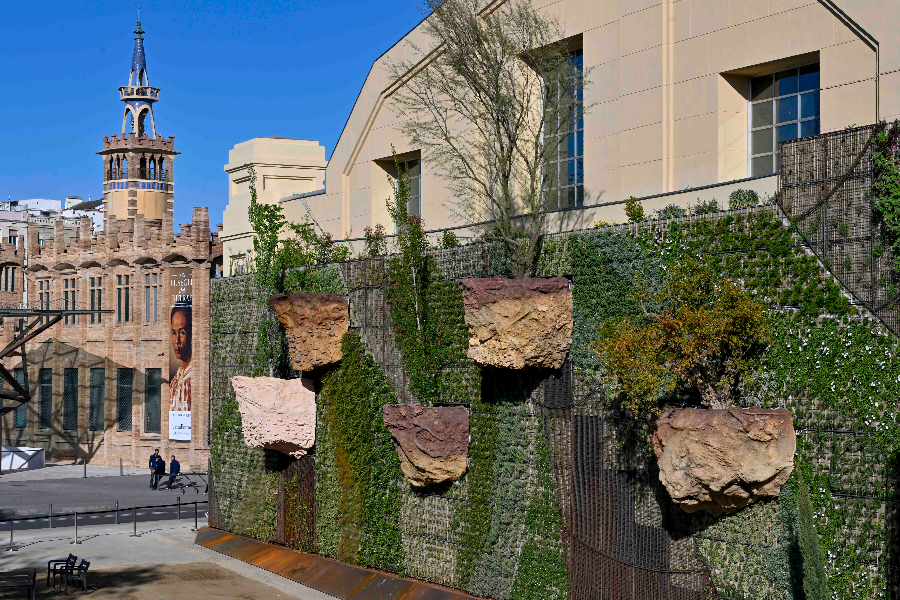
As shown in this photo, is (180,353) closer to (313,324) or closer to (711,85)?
(313,324)

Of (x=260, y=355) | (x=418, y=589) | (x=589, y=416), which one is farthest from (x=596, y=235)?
(x=260, y=355)

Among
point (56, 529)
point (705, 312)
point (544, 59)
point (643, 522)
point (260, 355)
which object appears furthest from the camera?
point (56, 529)

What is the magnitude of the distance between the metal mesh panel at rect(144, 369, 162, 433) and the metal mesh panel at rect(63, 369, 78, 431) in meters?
4.87

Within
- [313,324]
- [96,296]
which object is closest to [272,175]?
[313,324]

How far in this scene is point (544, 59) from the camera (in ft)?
68.2

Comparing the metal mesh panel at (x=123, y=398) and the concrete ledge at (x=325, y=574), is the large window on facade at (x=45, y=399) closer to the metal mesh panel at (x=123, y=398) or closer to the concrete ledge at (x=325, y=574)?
the metal mesh panel at (x=123, y=398)

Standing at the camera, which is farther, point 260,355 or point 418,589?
point 260,355

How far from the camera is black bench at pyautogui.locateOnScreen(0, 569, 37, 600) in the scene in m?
19.0

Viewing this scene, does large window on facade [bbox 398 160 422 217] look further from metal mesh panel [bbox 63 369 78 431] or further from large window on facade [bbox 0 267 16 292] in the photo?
large window on facade [bbox 0 267 16 292]

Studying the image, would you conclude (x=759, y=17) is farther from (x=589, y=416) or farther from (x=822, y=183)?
(x=589, y=416)

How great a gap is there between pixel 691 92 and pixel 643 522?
8.03m

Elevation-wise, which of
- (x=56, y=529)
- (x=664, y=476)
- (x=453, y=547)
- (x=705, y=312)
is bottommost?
(x=56, y=529)

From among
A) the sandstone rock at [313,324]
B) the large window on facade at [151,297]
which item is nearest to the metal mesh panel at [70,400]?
the large window on facade at [151,297]

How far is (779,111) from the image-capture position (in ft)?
60.6
